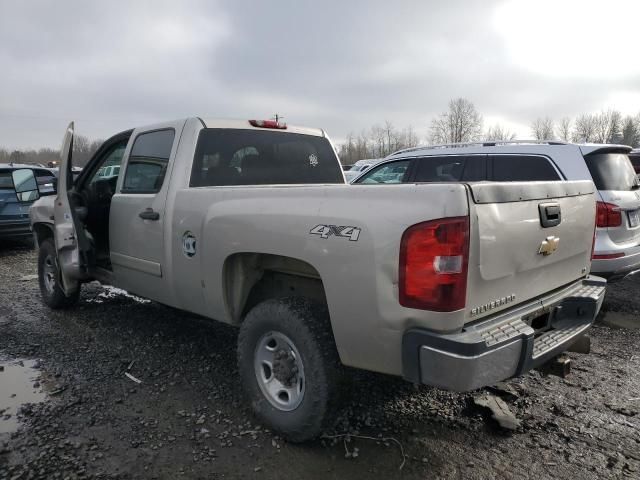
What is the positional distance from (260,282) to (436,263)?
1.43 metres

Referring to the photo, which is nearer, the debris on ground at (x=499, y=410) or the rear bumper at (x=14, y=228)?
the debris on ground at (x=499, y=410)

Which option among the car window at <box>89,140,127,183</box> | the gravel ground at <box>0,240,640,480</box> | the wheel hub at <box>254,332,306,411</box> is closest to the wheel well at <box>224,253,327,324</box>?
the wheel hub at <box>254,332,306,411</box>

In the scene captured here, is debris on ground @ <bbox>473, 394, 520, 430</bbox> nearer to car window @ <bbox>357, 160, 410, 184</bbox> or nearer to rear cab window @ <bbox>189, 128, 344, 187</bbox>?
rear cab window @ <bbox>189, 128, 344, 187</bbox>

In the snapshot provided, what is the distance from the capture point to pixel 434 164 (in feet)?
20.3

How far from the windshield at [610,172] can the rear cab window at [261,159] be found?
8.87 feet

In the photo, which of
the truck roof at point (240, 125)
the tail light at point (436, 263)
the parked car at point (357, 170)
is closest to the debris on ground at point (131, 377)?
the truck roof at point (240, 125)

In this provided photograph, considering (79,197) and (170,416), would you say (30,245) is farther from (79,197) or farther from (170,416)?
(170,416)

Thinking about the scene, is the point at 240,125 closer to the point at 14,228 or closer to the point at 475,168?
the point at 475,168

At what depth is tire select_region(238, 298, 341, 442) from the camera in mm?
2486

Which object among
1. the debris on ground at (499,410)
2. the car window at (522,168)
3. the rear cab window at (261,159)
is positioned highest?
the rear cab window at (261,159)

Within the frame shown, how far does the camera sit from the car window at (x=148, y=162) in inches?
147

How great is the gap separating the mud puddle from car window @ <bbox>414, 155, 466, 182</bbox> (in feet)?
15.9

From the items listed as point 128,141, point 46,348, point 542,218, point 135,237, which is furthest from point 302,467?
point 128,141

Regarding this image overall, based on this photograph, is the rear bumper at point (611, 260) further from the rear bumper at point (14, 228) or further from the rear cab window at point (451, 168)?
the rear bumper at point (14, 228)
